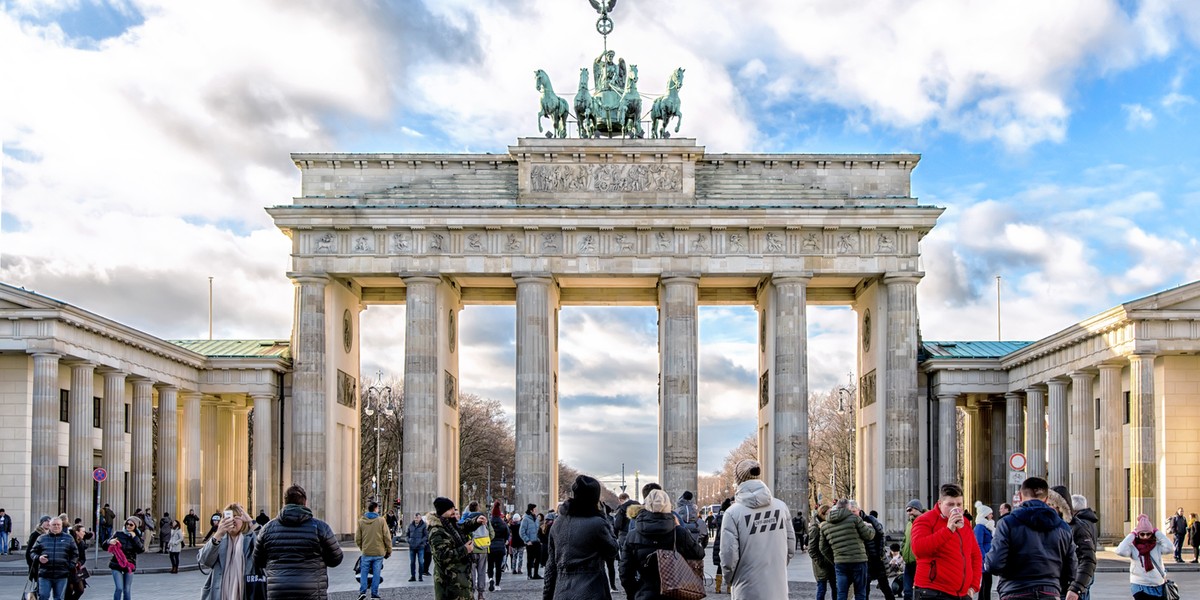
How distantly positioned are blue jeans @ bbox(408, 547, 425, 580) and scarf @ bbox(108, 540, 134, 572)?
1009 cm

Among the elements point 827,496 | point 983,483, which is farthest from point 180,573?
point 827,496

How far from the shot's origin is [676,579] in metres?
12.7

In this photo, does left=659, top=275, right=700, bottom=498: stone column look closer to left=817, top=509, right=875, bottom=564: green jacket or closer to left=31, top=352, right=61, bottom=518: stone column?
left=31, top=352, right=61, bottom=518: stone column

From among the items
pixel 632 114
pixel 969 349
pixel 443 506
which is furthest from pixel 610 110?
pixel 443 506

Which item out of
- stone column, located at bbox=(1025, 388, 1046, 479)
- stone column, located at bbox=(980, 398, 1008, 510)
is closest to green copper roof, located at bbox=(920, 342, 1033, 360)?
stone column, located at bbox=(980, 398, 1008, 510)

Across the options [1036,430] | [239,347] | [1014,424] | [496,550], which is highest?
[239,347]

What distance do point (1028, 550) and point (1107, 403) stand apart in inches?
1444

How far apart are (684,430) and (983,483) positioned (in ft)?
46.3

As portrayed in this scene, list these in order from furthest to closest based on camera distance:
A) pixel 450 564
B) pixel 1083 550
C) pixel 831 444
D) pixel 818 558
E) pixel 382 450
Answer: pixel 831 444
pixel 382 450
pixel 818 558
pixel 450 564
pixel 1083 550

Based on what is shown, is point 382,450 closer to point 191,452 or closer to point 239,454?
point 239,454

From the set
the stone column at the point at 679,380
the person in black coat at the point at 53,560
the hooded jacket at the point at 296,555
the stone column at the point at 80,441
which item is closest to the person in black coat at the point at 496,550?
the person in black coat at the point at 53,560

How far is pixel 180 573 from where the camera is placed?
39719 millimetres

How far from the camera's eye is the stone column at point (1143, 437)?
1745 inches

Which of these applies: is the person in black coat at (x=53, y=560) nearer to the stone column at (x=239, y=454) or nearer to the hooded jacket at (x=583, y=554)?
the hooded jacket at (x=583, y=554)
